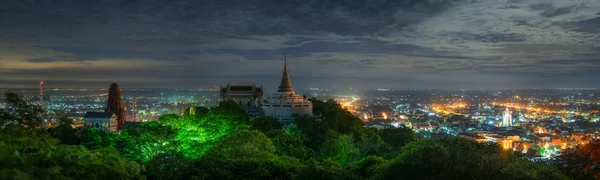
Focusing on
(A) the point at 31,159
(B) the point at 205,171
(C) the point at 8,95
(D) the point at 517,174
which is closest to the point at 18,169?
(A) the point at 31,159

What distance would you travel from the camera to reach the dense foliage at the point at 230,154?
7762 millimetres

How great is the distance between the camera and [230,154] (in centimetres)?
2002

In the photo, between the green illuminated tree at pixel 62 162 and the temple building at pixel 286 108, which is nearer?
the green illuminated tree at pixel 62 162

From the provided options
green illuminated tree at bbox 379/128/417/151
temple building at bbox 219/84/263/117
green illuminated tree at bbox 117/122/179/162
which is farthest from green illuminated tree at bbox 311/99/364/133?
green illuminated tree at bbox 117/122/179/162

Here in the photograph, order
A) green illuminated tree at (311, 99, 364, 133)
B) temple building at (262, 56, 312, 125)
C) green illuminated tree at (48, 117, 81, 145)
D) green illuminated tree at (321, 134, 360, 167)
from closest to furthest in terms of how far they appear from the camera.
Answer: green illuminated tree at (48, 117, 81, 145) < green illuminated tree at (321, 134, 360, 167) < green illuminated tree at (311, 99, 364, 133) < temple building at (262, 56, 312, 125)

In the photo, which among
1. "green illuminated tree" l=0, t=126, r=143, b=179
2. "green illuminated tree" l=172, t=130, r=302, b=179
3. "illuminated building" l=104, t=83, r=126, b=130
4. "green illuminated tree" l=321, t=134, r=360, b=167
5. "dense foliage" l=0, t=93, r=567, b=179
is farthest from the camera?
"illuminated building" l=104, t=83, r=126, b=130

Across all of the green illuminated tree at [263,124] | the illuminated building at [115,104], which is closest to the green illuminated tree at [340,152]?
the green illuminated tree at [263,124]

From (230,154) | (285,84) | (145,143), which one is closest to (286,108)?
(285,84)

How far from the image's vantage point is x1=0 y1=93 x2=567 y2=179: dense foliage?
776 cm

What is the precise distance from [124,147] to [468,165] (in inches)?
638

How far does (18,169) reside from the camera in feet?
22.2

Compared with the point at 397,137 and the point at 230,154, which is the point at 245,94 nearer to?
the point at 397,137

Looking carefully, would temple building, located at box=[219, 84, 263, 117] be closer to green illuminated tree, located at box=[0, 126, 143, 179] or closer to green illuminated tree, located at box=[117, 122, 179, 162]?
green illuminated tree, located at box=[117, 122, 179, 162]

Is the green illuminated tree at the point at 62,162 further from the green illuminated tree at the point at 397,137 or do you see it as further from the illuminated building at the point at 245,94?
the illuminated building at the point at 245,94
